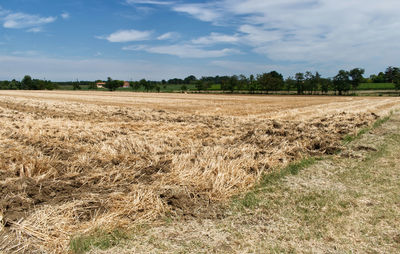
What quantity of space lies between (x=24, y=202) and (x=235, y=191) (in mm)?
3411

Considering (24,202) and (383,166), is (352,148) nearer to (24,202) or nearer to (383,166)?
(383,166)

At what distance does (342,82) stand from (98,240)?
293ft

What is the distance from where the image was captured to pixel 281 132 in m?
10.2

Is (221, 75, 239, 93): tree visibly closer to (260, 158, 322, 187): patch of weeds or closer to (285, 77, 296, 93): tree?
(285, 77, 296, 93): tree

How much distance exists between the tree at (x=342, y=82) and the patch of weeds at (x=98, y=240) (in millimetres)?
86857

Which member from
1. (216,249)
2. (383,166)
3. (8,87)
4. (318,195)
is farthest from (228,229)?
(8,87)

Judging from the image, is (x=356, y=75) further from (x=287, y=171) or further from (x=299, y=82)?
(x=287, y=171)

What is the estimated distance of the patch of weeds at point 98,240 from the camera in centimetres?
318

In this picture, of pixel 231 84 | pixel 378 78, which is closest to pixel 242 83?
pixel 231 84

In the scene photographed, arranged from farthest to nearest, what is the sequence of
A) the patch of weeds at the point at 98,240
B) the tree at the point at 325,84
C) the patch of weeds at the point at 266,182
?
the tree at the point at 325,84 → the patch of weeds at the point at 266,182 → the patch of weeds at the point at 98,240

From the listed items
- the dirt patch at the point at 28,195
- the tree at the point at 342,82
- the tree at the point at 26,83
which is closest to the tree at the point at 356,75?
the tree at the point at 342,82

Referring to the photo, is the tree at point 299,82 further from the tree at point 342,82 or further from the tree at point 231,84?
the tree at point 231,84

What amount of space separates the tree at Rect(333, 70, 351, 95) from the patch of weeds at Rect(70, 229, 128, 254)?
86857 mm

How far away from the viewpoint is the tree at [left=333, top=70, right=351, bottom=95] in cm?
7854
